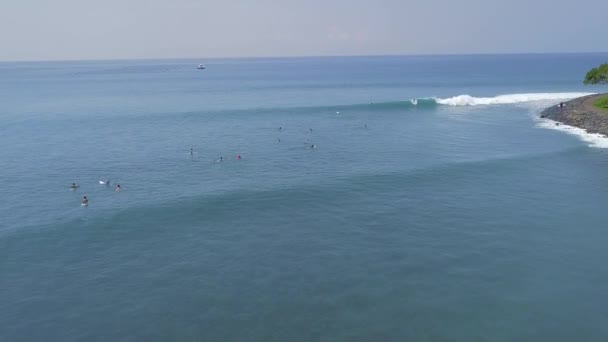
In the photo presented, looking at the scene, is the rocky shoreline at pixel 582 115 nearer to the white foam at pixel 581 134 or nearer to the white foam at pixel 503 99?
the white foam at pixel 581 134

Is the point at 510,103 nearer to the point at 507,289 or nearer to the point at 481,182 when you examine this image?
the point at 481,182

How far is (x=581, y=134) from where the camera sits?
61.1 meters

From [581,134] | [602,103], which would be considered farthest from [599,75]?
[581,134]

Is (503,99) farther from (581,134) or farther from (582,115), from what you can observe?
(581,134)

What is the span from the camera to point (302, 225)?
33812 millimetres

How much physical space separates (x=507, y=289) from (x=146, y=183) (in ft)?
106

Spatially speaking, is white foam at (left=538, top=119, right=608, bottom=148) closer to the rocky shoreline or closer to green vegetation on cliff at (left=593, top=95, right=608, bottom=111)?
the rocky shoreline

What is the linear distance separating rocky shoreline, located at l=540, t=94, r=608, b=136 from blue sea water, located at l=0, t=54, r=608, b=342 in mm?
2999

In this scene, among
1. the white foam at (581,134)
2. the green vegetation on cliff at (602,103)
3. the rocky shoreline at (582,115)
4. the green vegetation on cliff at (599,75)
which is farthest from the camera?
the green vegetation on cliff at (599,75)

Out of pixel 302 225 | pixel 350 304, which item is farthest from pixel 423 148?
pixel 350 304

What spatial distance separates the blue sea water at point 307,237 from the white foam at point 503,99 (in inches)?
1311

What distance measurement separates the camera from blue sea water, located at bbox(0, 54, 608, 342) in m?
22.7

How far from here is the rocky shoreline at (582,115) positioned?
63.2 meters

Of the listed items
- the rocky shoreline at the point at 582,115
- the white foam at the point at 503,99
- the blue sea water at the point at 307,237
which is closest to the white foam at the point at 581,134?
the blue sea water at the point at 307,237
